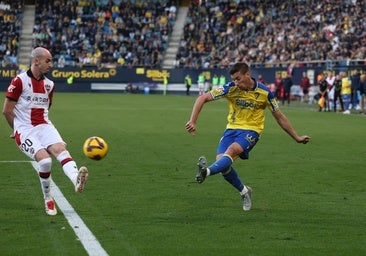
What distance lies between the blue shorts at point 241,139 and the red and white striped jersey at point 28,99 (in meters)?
2.21

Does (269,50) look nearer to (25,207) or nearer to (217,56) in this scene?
(217,56)

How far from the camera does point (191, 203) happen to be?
10688 mm

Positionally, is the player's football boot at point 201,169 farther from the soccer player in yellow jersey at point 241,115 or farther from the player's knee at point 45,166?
the player's knee at point 45,166

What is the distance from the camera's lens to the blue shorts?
1034 centimetres

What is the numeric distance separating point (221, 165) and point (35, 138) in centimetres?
218

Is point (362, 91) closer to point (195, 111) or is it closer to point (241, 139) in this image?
point (241, 139)

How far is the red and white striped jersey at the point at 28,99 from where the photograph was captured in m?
9.78

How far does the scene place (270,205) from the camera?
10.6 meters

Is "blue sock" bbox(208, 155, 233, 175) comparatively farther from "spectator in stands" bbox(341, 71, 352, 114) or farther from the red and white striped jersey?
"spectator in stands" bbox(341, 71, 352, 114)

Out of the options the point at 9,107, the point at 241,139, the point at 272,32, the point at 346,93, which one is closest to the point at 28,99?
the point at 9,107

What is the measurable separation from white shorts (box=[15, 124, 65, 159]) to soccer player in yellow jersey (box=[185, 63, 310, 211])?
166 cm

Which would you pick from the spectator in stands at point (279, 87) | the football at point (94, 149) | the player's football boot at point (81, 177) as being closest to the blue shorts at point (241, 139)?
the football at point (94, 149)

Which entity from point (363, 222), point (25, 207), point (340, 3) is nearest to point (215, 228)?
point (363, 222)

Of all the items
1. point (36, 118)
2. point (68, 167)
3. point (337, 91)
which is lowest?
point (337, 91)
